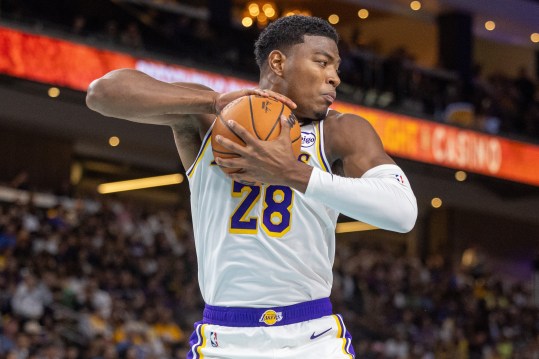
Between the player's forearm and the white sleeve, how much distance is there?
622 millimetres

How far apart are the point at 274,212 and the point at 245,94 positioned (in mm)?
540

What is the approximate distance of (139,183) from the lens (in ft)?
79.2

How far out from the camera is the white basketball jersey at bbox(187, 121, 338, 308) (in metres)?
4.19

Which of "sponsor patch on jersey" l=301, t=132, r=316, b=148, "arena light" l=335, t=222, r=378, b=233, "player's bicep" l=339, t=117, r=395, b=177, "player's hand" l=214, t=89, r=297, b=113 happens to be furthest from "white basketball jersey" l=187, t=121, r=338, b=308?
"arena light" l=335, t=222, r=378, b=233

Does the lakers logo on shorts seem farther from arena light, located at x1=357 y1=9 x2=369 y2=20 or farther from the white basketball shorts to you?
arena light, located at x1=357 y1=9 x2=369 y2=20

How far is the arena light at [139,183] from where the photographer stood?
2358 centimetres

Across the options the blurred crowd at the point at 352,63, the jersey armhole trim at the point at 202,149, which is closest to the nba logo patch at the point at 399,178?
the jersey armhole trim at the point at 202,149

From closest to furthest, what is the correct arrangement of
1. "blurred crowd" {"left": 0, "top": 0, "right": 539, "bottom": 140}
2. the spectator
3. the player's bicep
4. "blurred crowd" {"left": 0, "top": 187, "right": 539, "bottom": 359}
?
the player's bicep → the spectator → "blurred crowd" {"left": 0, "top": 187, "right": 539, "bottom": 359} → "blurred crowd" {"left": 0, "top": 0, "right": 539, "bottom": 140}

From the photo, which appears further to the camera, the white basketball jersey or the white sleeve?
the white basketball jersey

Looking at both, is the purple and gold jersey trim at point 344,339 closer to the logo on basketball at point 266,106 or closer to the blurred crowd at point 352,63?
the logo on basketball at point 266,106

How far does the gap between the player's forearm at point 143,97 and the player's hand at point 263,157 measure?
11.9 inches

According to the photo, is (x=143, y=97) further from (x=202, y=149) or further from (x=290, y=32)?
(x=290, y=32)

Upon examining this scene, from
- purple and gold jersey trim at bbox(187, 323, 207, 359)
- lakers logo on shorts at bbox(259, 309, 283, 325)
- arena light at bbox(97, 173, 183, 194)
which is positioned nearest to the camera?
lakers logo on shorts at bbox(259, 309, 283, 325)

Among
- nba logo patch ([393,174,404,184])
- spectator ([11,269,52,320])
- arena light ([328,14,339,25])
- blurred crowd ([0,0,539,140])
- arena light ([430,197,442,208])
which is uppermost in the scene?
arena light ([328,14,339,25])
